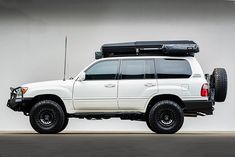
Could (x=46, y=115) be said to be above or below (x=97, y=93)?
below

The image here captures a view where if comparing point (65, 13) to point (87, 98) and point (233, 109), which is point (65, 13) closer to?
point (87, 98)

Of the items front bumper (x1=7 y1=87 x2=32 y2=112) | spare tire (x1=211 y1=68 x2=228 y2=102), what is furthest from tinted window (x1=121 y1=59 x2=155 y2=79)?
front bumper (x1=7 y1=87 x2=32 y2=112)

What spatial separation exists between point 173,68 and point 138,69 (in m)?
0.81

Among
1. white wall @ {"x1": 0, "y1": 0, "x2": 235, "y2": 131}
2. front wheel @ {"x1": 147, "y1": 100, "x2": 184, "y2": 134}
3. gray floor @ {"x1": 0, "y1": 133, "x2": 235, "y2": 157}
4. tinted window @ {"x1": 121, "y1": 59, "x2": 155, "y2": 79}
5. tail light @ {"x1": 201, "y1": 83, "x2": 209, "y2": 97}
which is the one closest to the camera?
gray floor @ {"x1": 0, "y1": 133, "x2": 235, "y2": 157}

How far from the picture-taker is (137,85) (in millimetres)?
11672

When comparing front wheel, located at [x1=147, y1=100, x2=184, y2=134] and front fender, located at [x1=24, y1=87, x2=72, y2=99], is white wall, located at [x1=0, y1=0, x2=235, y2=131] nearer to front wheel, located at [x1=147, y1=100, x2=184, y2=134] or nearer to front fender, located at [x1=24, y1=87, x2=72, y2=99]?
front fender, located at [x1=24, y1=87, x2=72, y2=99]

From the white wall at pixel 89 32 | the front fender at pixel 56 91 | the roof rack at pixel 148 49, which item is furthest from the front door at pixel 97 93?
the white wall at pixel 89 32

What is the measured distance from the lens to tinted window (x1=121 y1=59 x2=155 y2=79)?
11.8 metres

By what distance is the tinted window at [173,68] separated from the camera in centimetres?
1172

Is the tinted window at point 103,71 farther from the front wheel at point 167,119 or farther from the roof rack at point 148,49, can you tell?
the front wheel at point 167,119

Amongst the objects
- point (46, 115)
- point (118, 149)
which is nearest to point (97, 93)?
point (46, 115)

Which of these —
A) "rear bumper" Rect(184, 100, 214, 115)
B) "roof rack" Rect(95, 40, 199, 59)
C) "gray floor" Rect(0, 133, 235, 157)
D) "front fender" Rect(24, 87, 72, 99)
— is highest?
"roof rack" Rect(95, 40, 199, 59)

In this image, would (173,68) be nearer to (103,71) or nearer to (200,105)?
(200,105)

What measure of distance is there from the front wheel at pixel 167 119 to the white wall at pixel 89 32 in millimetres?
3740
